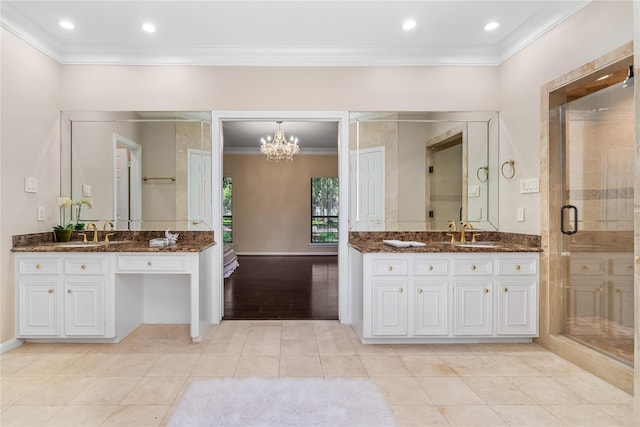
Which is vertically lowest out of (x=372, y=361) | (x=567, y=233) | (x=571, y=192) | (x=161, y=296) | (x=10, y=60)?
(x=372, y=361)

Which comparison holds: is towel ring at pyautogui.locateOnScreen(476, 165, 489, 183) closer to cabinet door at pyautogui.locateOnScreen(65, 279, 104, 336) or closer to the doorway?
the doorway

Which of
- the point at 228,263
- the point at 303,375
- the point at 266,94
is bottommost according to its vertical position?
the point at 303,375

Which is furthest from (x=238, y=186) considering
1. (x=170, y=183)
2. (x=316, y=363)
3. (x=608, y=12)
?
(x=608, y=12)

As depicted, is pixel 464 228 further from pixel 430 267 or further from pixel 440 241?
pixel 430 267

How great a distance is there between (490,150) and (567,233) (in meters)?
1.21

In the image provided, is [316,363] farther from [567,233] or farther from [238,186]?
[238,186]

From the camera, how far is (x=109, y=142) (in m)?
3.81

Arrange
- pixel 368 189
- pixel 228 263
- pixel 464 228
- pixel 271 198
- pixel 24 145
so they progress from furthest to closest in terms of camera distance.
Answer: pixel 271 198 < pixel 228 263 < pixel 368 189 < pixel 464 228 < pixel 24 145

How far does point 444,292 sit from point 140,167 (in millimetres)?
3258

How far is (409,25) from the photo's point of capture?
3277 millimetres

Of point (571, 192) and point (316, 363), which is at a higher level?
point (571, 192)

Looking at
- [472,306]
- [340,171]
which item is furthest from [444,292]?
[340,171]

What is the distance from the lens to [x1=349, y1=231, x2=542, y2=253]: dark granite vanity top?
324 cm

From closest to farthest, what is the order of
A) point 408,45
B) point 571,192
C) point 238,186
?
point 571,192, point 408,45, point 238,186
